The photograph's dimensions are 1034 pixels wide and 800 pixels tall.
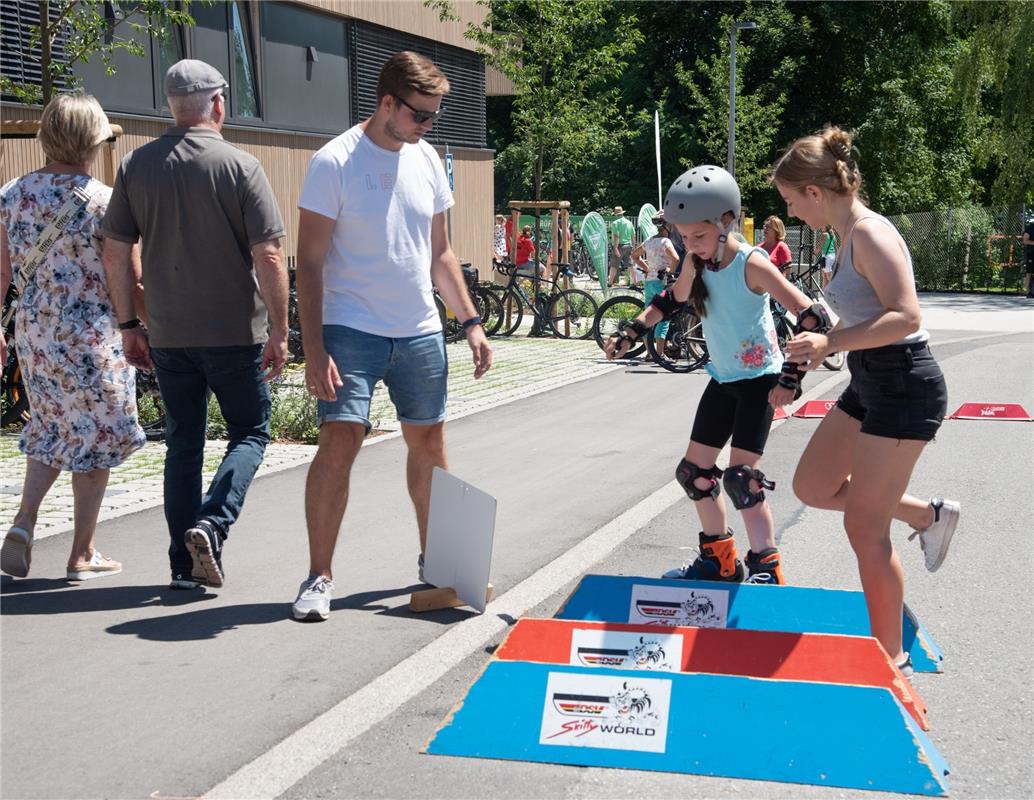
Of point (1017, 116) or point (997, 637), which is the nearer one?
point (997, 637)

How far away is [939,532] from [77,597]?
3.47 m

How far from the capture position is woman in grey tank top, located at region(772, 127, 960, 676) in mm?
4145

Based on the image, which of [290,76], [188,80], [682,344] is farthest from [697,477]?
[290,76]

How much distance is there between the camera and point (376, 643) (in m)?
4.95

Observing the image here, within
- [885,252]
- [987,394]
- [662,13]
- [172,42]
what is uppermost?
[662,13]

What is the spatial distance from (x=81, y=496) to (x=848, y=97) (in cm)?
4897

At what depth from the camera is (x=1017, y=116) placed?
35250 mm

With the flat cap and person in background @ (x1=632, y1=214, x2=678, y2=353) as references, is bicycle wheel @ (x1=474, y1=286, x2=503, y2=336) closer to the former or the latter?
person in background @ (x1=632, y1=214, x2=678, y2=353)

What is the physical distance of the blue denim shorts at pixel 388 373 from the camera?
17.1 feet

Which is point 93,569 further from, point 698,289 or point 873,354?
point 873,354

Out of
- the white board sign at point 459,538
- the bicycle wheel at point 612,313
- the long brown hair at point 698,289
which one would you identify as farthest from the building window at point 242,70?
the long brown hair at point 698,289

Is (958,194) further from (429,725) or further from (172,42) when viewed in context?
(429,725)

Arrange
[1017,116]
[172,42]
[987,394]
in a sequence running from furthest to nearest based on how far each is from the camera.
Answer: [1017,116] < [172,42] < [987,394]

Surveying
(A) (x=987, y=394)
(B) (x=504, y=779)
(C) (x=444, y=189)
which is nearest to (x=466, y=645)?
(B) (x=504, y=779)
